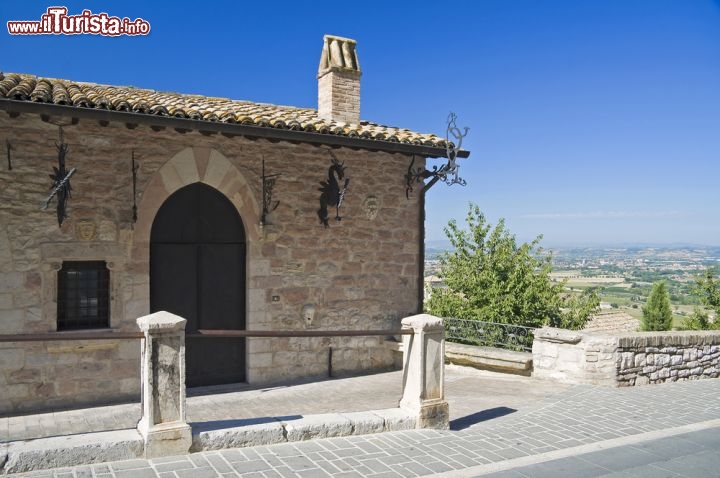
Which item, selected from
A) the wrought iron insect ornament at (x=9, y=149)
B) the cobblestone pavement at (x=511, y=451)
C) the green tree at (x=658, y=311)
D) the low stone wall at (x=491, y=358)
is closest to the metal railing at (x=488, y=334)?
the low stone wall at (x=491, y=358)

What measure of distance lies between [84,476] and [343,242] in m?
5.70

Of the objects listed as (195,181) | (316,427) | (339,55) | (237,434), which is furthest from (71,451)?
(339,55)

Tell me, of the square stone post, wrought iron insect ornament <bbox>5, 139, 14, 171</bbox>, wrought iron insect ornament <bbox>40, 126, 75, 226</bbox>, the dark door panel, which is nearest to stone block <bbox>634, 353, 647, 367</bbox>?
the dark door panel

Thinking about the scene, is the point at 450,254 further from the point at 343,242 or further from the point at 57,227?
the point at 57,227

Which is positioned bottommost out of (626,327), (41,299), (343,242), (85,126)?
(626,327)

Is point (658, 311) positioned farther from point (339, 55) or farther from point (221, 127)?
point (221, 127)

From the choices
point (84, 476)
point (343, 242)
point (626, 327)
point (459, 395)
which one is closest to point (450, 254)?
point (343, 242)

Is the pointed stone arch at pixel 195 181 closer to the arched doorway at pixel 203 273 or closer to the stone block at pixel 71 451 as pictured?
the arched doorway at pixel 203 273

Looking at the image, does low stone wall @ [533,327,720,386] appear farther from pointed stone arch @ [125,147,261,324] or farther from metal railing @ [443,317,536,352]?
pointed stone arch @ [125,147,261,324]

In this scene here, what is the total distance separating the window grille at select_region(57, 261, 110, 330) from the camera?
757cm

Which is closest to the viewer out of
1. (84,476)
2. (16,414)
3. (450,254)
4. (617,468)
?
(84,476)

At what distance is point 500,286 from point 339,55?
605 centimetres

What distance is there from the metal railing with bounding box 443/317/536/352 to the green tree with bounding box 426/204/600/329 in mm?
1560

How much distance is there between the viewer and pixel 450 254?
14.5 meters
